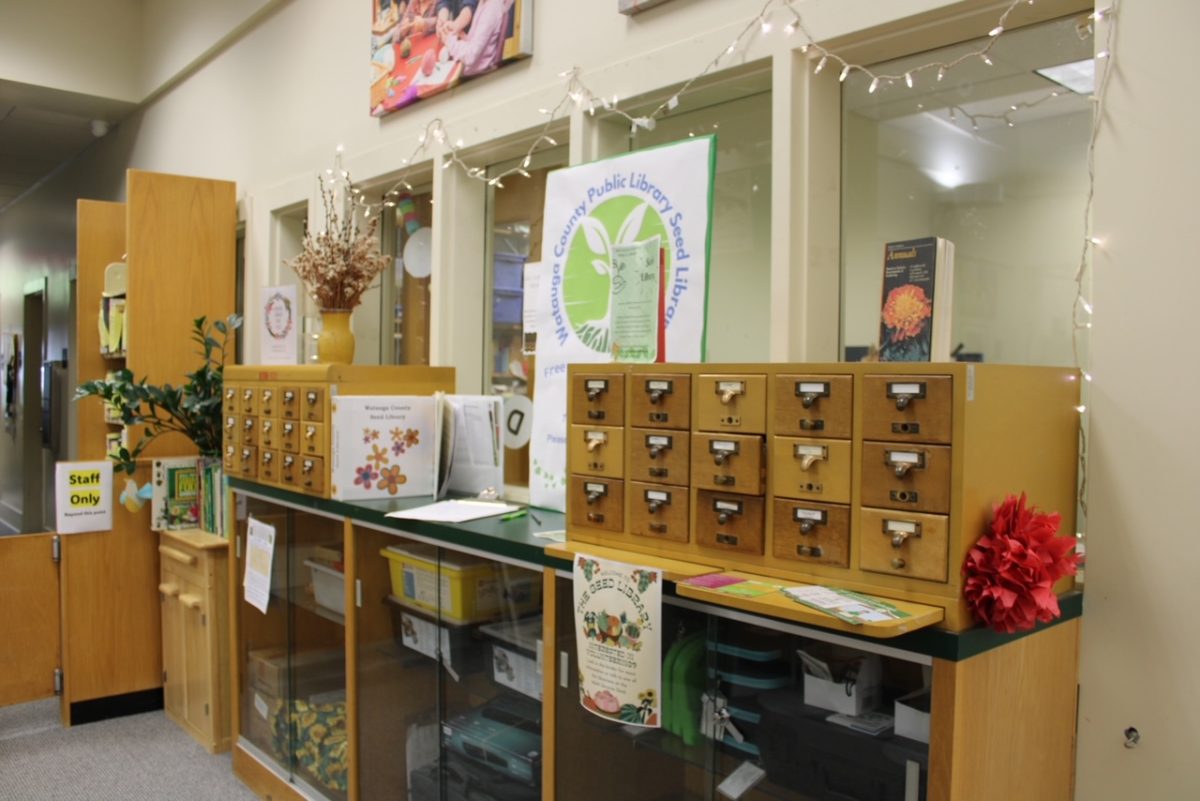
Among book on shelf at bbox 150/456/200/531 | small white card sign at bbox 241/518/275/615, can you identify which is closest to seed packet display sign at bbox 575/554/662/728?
small white card sign at bbox 241/518/275/615

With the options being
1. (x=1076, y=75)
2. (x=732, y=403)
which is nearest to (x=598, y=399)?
(x=732, y=403)

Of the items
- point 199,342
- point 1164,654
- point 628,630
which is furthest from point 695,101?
point 199,342

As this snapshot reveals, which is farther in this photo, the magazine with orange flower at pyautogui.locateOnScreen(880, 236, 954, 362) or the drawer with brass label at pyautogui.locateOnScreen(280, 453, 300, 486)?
the drawer with brass label at pyautogui.locateOnScreen(280, 453, 300, 486)

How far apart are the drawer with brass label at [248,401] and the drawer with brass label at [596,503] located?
1.55 m

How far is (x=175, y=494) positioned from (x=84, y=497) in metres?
0.34

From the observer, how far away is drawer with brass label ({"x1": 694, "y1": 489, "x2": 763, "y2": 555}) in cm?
160

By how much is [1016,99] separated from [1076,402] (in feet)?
2.15

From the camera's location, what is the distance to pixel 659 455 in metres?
1.76

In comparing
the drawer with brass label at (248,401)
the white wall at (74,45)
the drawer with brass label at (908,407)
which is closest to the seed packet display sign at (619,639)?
the drawer with brass label at (908,407)

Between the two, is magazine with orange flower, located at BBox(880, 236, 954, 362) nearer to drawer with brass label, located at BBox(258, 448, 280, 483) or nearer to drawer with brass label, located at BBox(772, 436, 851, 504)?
drawer with brass label, located at BBox(772, 436, 851, 504)

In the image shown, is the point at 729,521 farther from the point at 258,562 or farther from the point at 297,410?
the point at 258,562

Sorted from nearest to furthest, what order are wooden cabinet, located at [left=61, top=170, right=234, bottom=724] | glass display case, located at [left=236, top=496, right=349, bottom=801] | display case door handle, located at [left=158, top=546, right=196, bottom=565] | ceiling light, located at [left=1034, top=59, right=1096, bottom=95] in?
ceiling light, located at [left=1034, top=59, right=1096, bottom=95], glass display case, located at [left=236, top=496, right=349, bottom=801], display case door handle, located at [left=158, top=546, right=196, bottom=565], wooden cabinet, located at [left=61, top=170, right=234, bottom=724]

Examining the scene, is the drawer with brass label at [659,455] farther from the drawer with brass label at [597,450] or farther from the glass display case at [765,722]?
the glass display case at [765,722]

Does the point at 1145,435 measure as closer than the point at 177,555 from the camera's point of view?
Yes
